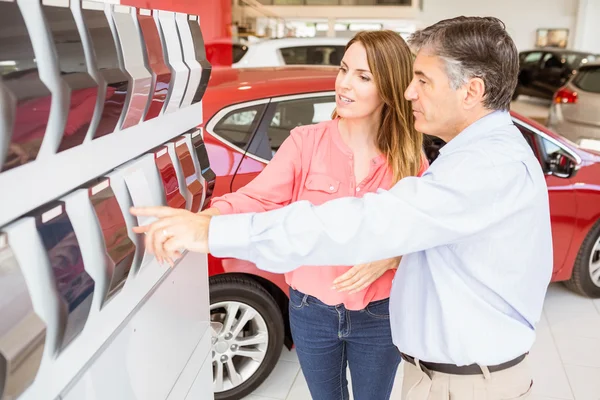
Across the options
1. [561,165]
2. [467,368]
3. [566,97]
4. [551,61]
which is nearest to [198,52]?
[467,368]

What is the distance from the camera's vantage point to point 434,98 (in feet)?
4.39

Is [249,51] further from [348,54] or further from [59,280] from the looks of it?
[59,280]

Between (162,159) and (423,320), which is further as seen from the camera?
(423,320)

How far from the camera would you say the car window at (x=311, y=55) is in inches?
276

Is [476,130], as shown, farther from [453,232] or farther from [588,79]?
[588,79]

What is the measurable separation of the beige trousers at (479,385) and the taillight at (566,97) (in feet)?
21.1

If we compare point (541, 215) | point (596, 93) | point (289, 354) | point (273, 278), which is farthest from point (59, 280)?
point (596, 93)

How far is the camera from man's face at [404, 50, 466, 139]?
1.31 metres

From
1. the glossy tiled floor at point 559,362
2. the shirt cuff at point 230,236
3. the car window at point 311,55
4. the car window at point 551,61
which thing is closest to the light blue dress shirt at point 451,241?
the shirt cuff at point 230,236

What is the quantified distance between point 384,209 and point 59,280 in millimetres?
594

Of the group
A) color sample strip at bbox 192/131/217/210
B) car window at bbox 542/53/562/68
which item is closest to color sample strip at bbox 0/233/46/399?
color sample strip at bbox 192/131/217/210

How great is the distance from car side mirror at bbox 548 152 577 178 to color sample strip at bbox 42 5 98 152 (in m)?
3.20

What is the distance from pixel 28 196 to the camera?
27.0 inches

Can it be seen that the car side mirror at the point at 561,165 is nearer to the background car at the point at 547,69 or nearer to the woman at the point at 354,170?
the woman at the point at 354,170
